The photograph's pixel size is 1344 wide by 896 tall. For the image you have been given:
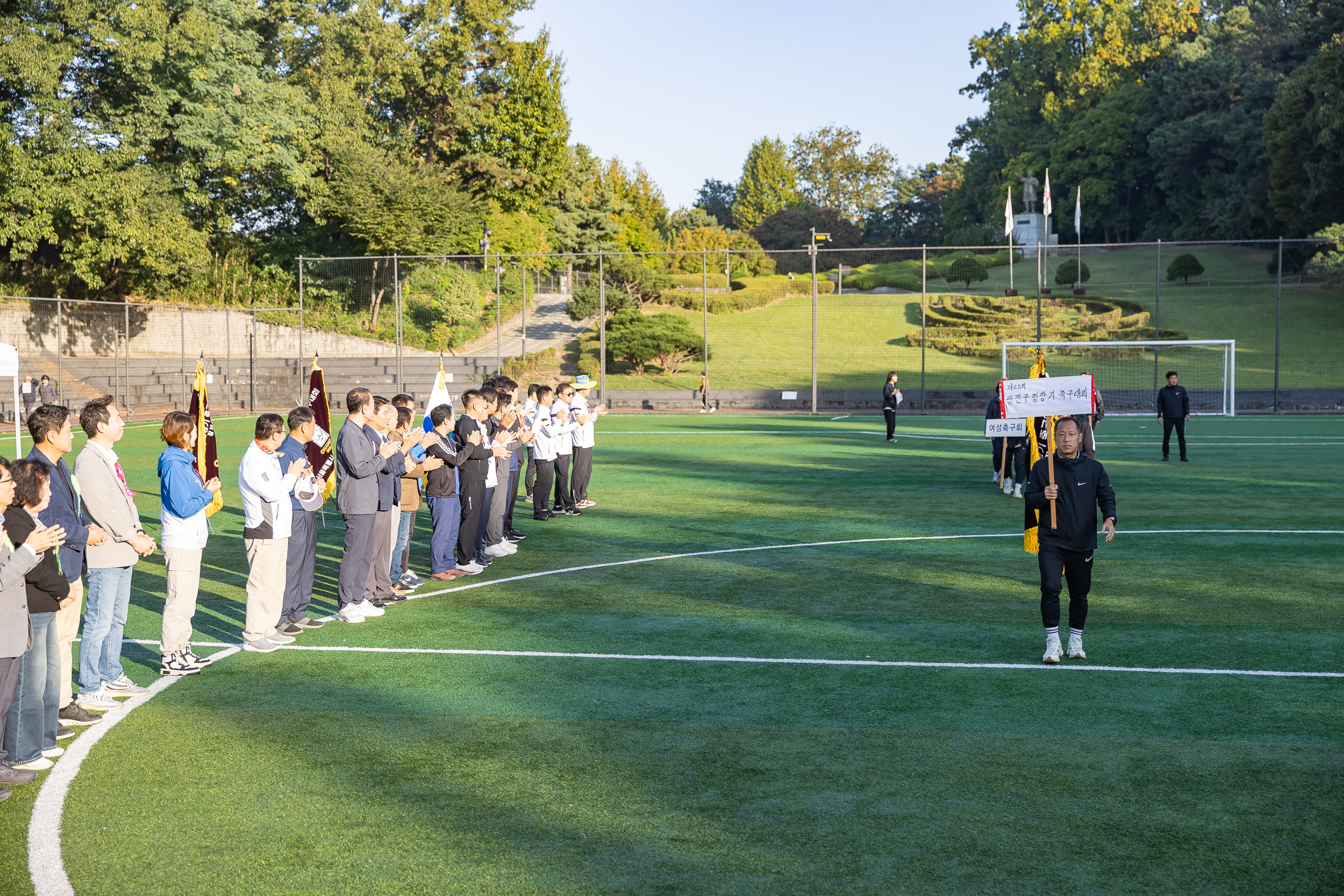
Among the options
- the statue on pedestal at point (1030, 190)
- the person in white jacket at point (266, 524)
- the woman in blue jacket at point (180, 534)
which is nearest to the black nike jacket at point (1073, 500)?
the person in white jacket at point (266, 524)

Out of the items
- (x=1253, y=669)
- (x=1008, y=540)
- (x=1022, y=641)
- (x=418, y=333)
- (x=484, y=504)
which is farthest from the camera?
(x=418, y=333)

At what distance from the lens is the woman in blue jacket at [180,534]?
8164 millimetres

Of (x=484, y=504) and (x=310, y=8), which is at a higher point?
(x=310, y=8)

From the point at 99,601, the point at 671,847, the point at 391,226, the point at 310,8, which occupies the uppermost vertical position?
the point at 310,8

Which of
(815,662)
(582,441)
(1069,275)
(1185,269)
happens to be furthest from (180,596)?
(1185,269)

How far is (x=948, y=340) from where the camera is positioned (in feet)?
161

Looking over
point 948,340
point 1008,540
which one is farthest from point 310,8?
point 1008,540

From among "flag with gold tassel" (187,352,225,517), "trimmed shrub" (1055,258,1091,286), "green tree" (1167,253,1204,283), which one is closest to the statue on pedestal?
"trimmed shrub" (1055,258,1091,286)

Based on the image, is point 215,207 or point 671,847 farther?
point 215,207

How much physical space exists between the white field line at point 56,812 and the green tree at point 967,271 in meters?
Answer: 57.9

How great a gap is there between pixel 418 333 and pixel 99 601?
1480 inches

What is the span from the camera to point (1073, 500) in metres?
Answer: 8.34

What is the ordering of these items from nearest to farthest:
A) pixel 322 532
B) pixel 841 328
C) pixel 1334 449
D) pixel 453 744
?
pixel 453 744, pixel 322 532, pixel 1334 449, pixel 841 328

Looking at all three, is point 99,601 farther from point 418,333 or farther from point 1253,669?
point 418,333
